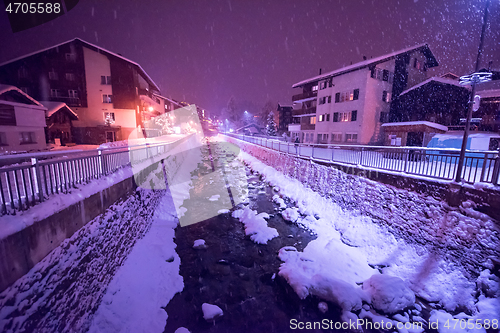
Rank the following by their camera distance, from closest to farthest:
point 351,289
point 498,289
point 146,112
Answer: point 498,289 → point 351,289 → point 146,112

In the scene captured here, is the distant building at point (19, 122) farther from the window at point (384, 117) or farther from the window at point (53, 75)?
the window at point (384, 117)

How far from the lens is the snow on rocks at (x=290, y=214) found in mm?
9925

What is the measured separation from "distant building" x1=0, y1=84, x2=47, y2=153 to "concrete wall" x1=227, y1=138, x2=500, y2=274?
24.3m

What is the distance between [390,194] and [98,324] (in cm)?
993

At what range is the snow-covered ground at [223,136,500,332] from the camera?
16.0ft

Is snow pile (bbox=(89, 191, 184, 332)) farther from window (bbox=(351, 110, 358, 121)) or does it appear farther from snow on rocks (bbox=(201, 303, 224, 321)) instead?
window (bbox=(351, 110, 358, 121))

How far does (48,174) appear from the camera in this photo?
16.7 feet

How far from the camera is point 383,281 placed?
5480 millimetres

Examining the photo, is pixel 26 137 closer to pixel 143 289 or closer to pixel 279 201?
pixel 143 289

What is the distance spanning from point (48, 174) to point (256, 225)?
7100 millimetres

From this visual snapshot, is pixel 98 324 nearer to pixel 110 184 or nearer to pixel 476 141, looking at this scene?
pixel 110 184

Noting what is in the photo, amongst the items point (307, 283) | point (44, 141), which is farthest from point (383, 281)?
point (44, 141)

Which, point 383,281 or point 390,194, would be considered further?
point 390,194

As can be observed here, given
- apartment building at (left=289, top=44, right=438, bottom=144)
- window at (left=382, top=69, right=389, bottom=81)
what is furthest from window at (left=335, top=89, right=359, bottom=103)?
window at (left=382, top=69, right=389, bottom=81)
